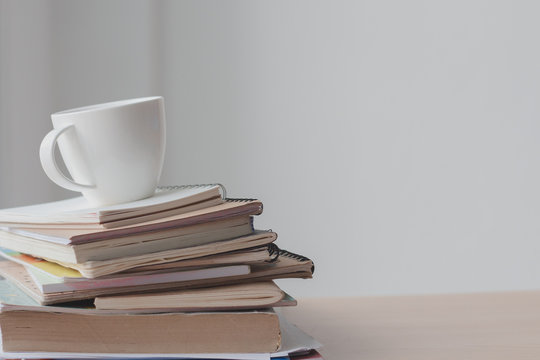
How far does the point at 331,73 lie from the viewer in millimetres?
2076

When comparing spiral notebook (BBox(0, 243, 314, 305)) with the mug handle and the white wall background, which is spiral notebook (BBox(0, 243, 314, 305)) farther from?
the white wall background

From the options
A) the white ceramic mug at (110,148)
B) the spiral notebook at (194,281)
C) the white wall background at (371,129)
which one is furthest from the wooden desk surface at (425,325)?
the white wall background at (371,129)

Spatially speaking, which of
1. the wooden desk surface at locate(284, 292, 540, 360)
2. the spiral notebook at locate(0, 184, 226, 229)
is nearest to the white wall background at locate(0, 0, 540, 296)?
the wooden desk surface at locate(284, 292, 540, 360)

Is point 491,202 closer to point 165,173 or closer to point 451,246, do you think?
point 451,246

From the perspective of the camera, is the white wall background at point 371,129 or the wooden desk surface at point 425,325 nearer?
the wooden desk surface at point 425,325

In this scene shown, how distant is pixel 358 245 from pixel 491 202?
418 millimetres

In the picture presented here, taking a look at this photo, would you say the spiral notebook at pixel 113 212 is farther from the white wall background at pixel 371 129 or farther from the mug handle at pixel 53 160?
the white wall background at pixel 371 129

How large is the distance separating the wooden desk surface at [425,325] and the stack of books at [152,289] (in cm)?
9

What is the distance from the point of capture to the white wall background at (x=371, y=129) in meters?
2.03

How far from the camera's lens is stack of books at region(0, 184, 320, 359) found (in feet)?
1.70

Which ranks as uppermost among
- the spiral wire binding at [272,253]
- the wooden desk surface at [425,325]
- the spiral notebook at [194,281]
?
the spiral wire binding at [272,253]

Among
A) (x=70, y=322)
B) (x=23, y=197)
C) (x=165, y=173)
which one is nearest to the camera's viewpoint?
(x=70, y=322)

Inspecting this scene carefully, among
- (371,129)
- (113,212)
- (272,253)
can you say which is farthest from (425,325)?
(371,129)

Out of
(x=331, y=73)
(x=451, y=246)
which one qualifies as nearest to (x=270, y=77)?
(x=331, y=73)
